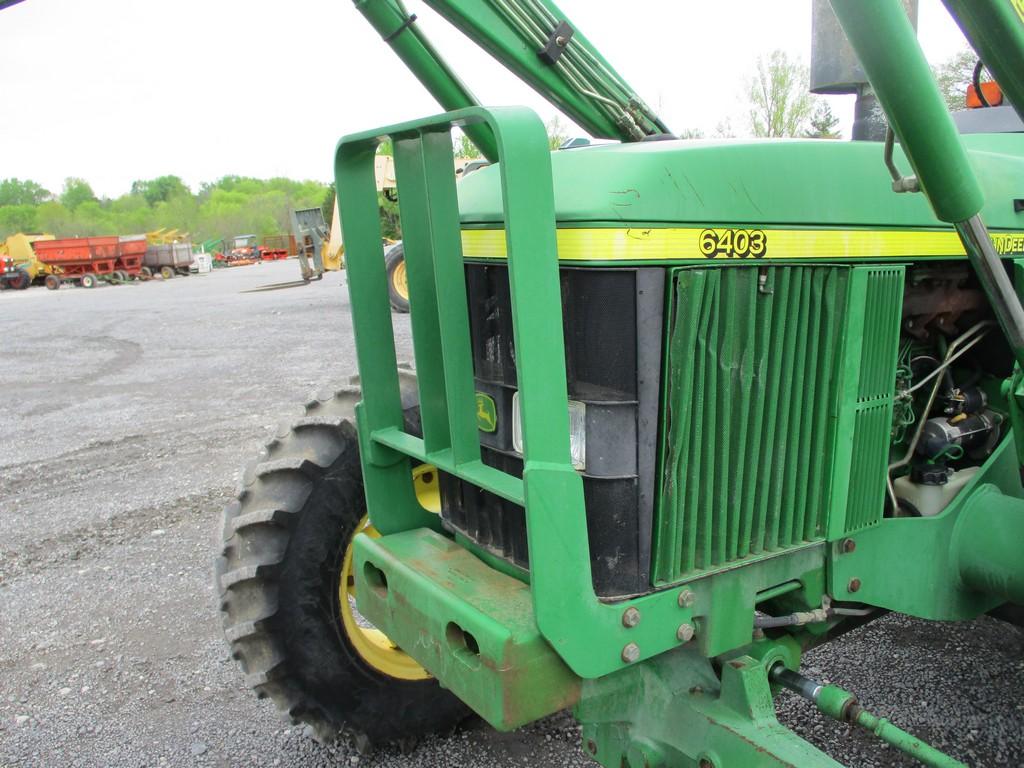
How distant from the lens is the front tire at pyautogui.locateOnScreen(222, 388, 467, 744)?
8.68ft

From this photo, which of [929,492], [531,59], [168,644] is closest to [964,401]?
[929,492]

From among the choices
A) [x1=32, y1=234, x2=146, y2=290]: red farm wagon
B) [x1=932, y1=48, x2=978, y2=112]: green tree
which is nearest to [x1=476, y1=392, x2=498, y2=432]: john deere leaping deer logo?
[x1=932, y1=48, x2=978, y2=112]: green tree

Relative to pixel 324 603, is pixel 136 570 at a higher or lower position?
lower

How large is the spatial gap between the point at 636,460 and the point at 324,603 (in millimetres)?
1302

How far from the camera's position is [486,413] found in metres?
2.16

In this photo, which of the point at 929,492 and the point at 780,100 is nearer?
the point at 929,492

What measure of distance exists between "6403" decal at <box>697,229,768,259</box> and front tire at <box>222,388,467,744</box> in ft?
4.63

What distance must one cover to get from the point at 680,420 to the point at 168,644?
2704 mm

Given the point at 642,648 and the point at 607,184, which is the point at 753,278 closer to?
the point at 607,184

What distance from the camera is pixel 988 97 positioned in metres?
3.38

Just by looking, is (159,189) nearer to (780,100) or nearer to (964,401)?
(780,100)

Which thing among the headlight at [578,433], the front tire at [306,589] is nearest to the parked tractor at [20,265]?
the front tire at [306,589]

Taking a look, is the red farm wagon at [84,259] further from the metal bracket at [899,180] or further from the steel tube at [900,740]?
the metal bracket at [899,180]

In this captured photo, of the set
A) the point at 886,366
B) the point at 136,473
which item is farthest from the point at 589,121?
the point at 136,473
